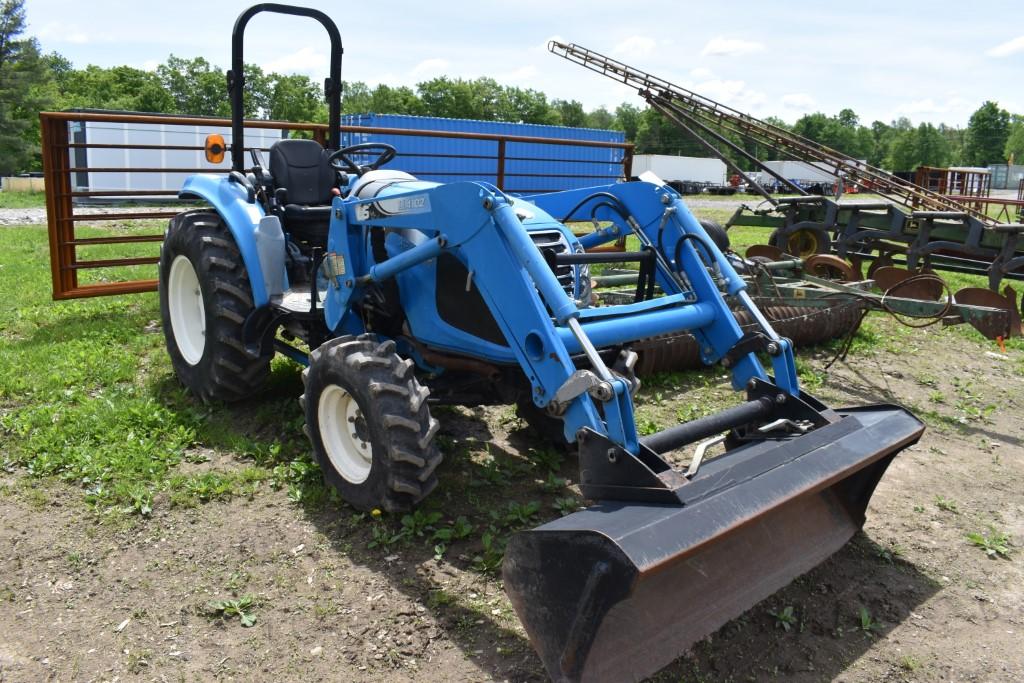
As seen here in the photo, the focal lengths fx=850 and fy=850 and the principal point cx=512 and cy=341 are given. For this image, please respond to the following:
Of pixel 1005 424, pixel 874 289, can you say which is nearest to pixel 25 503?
pixel 1005 424

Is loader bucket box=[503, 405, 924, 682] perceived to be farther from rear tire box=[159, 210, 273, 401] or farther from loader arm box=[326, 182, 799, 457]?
rear tire box=[159, 210, 273, 401]

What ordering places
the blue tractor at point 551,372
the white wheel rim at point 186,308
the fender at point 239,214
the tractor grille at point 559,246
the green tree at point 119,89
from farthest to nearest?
the green tree at point 119,89 < the white wheel rim at point 186,308 < the fender at point 239,214 < the tractor grille at point 559,246 < the blue tractor at point 551,372

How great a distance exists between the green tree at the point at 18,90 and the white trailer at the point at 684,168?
3328cm

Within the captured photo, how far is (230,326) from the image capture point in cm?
497

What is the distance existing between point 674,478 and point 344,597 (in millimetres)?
1428

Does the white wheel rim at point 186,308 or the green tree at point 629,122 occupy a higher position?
the green tree at point 629,122

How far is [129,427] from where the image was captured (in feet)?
16.3

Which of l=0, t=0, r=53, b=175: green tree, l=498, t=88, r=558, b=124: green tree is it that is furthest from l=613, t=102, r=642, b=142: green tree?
l=0, t=0, r=53, b=175: green tree

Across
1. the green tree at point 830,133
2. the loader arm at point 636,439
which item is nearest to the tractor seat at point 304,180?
the loader arm at point 636,439

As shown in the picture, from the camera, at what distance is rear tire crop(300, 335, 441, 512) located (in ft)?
12.0

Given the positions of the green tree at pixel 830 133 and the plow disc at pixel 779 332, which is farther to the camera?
the green tree at pixel 830 133

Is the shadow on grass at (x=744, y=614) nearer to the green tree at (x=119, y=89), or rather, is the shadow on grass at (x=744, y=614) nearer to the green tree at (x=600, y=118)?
the green tree at (x=119, y=89)

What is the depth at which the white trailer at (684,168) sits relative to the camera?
52.3 m

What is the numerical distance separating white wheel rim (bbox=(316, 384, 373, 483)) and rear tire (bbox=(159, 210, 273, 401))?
3.71 ft
